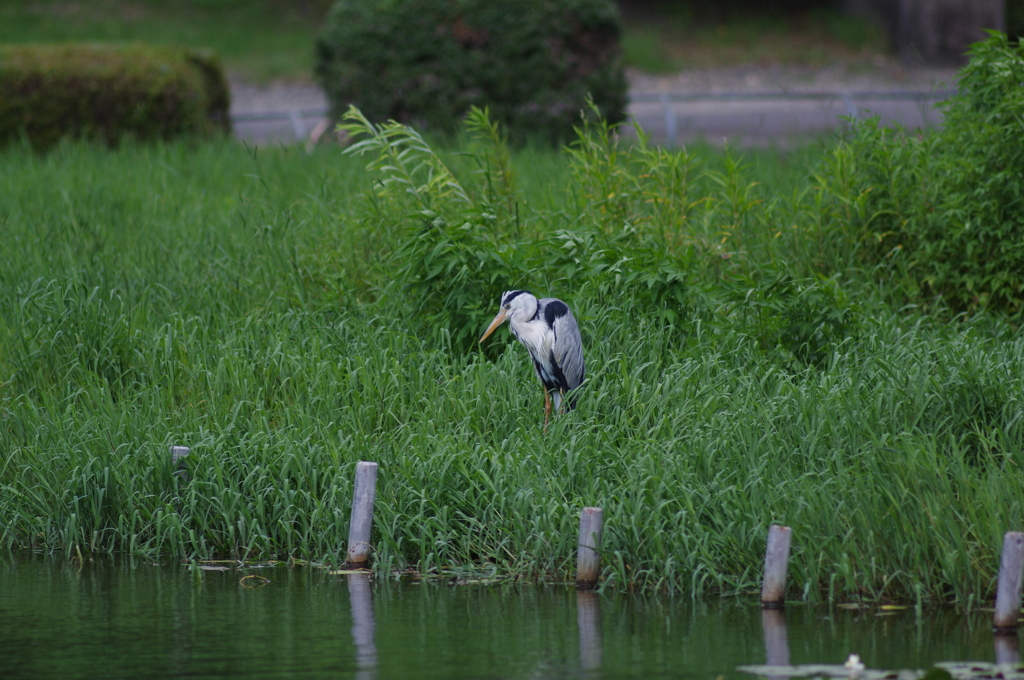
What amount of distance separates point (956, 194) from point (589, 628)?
4645mm

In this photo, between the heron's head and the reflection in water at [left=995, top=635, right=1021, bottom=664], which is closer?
the reflection in water at [left=995, top=635, right=1021, bottom=664]

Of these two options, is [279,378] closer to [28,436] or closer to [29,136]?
[28,436]

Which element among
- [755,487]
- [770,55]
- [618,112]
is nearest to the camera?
[755,487]

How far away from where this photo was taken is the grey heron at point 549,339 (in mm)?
6168

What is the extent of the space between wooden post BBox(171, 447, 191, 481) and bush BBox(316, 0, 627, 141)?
7209 mm

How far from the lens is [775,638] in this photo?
182 inches

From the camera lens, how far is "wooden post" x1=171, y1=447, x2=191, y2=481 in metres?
6.03

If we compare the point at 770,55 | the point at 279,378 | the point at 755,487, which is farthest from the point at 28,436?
the point at 770,55

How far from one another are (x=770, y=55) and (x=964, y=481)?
70.6ft

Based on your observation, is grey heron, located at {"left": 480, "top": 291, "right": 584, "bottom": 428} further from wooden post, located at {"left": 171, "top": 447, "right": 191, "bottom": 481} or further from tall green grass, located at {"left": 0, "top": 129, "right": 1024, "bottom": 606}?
wooden post, located at {"left": 171, "top": 447, "right": 191, "bottom": 481}

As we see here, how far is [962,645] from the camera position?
4465 millimetres

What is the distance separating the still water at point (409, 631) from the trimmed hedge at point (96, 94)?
27.7ft

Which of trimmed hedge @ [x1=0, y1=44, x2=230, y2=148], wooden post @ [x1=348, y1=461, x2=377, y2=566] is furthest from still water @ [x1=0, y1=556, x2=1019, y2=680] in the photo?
trimmed hedge @ [x1=0, y1=44, x2=230, y2=148]

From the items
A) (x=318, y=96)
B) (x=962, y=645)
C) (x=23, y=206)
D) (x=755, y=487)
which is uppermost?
(x=318, y=96)
